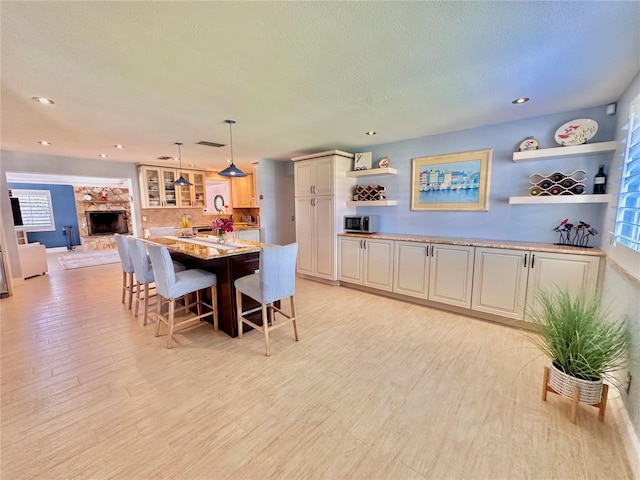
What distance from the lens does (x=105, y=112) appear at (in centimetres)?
275

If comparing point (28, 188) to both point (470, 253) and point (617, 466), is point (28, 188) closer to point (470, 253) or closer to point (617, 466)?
point (470, 253)

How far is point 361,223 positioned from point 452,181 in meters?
1.43

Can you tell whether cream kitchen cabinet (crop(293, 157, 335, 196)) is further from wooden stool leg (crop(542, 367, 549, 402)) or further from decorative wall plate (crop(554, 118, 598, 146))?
wooden stool leg (crop(542, 367, 549, 402))

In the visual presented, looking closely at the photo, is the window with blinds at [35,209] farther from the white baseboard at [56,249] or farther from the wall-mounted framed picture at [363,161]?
the wall-mounted framed picture at [363,161]

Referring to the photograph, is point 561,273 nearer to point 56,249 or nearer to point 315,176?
point 315,176

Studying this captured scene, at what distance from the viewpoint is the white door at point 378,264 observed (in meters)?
3.86

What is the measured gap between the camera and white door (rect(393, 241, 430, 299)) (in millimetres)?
3525

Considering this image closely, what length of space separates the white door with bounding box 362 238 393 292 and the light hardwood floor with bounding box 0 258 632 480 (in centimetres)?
99

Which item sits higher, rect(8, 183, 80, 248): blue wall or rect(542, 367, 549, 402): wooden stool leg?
rect(8, 183, 80, 248): blue wall

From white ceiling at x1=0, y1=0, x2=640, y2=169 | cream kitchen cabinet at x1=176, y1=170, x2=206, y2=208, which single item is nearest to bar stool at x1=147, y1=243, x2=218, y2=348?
white ceiling at x1=0, y1=0, x2=640, y2=169

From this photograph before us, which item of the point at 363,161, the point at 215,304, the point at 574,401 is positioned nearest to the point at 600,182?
the point at 574,401

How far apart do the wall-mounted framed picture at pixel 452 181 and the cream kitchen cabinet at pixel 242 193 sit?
4.12 m

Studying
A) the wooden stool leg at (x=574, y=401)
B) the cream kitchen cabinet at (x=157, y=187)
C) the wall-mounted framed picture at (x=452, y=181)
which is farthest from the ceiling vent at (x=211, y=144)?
the wooden stool leg at (x=574, y=401)

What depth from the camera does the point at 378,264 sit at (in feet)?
13.1
